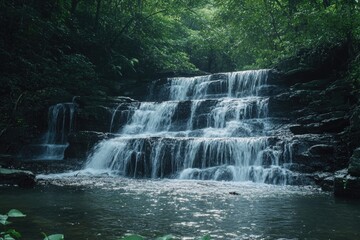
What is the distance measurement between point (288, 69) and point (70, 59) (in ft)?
42.8

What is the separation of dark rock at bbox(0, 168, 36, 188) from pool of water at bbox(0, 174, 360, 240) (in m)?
0.36

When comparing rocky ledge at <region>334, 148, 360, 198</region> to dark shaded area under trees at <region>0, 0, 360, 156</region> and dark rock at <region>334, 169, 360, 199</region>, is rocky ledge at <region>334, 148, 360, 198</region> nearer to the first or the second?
dark rock at <region>334, 169, 360, 199</region>

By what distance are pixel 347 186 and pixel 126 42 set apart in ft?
75.2

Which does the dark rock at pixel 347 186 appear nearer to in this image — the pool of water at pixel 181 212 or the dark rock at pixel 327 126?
the pool of water at pixel 181 212

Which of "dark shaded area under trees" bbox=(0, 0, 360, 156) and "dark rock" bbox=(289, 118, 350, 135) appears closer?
"dark rock" bbox=(289, 118, 350, 135)

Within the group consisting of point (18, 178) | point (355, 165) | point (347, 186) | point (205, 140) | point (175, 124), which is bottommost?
point (18, 178)

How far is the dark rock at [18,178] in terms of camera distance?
10477 mm

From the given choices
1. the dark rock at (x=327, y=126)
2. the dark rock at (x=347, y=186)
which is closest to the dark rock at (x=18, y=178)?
the dark rock at (x=347, y=186)

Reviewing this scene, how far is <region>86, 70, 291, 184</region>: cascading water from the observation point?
45.2ft

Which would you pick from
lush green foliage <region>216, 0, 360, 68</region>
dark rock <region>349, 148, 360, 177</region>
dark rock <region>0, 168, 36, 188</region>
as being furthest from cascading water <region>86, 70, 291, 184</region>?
dark rock <region>0, 168, 36, 188</region>

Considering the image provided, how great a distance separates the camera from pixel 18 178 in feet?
34.9

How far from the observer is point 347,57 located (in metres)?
19.2

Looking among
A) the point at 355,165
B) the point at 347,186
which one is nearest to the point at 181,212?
the point at 347,186

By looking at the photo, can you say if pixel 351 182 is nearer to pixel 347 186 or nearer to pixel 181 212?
pixel 347 186
